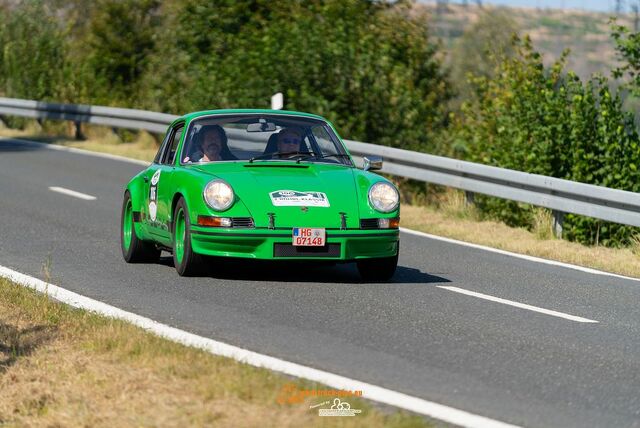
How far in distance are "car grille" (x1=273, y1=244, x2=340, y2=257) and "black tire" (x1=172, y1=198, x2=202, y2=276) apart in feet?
2.26

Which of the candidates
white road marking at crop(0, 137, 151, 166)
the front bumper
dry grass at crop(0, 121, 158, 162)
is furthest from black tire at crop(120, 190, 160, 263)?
dry grass at crop(0, 121, 158, 162)

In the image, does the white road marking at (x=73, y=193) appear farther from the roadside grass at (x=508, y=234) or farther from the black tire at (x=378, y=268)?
the black tire at (x=378, y=268)

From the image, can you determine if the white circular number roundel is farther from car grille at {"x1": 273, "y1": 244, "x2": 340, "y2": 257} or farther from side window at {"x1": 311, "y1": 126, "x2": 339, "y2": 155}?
car grille at {"x1": 273, "y1": 244, "x2": 340, "y2": 257}

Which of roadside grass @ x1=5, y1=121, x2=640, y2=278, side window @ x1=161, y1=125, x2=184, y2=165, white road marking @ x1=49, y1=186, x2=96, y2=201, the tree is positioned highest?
side window @ x1=161, y1=125, x2=184, y2=165

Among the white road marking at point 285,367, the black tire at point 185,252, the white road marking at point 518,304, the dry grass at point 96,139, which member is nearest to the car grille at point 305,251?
the black tire at point 185,252

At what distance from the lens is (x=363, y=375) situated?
7016mm

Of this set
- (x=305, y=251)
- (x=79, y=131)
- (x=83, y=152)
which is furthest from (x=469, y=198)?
(x=79, y=131)

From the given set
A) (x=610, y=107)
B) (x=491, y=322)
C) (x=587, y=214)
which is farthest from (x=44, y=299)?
(x=610, y=107)

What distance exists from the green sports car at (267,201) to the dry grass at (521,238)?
9.97 feet

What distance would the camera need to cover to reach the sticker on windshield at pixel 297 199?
10.5 metres

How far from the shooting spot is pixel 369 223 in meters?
10.7

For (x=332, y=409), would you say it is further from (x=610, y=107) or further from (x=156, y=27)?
(x=156, y=27)

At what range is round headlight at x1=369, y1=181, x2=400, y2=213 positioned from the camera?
10773 millimetres

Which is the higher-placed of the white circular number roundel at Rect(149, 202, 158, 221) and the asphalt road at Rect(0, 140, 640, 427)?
the white circular number roundel at Rect(149, 202, 158, 221)
